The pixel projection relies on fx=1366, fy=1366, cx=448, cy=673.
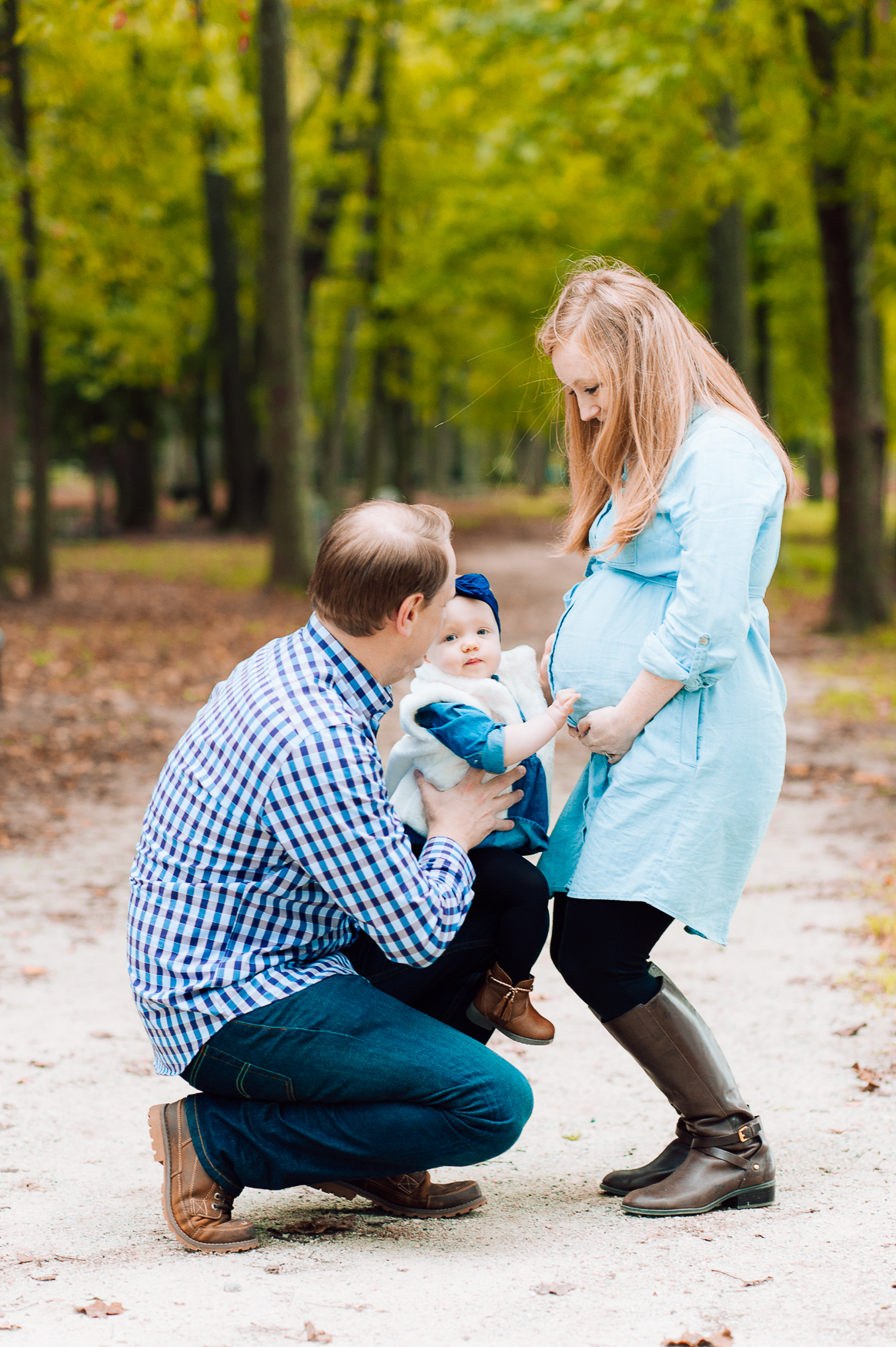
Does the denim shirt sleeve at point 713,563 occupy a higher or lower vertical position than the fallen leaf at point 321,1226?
higher

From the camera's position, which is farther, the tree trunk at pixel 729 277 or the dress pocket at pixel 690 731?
the tree trunk at pixel 729 277

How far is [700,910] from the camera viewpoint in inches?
116

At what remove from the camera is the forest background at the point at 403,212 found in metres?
12.0

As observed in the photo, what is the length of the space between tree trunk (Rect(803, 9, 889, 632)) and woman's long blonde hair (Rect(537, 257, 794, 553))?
10287mm

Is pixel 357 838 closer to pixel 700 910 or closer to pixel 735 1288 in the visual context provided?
pixel 700 910

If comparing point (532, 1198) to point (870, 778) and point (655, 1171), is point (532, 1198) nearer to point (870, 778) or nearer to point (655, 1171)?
point (655, 1171)

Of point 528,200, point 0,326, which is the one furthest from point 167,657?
point 528,200

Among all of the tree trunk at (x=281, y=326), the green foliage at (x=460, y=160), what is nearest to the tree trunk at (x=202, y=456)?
the green foliage at (x=460, y=160)

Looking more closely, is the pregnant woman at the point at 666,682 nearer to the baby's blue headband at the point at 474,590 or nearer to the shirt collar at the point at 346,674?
the baby's blue headband at the point at 474,590

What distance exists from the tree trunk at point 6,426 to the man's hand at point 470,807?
13.6 metres

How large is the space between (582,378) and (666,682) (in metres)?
0.69

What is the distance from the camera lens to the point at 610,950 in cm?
300

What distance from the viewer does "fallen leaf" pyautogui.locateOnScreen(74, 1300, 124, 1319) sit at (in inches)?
97.9

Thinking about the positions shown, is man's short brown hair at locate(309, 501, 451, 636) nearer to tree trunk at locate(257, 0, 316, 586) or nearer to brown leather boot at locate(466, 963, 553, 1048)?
brown leather boot at locate(466, 963, 553, 1048)
